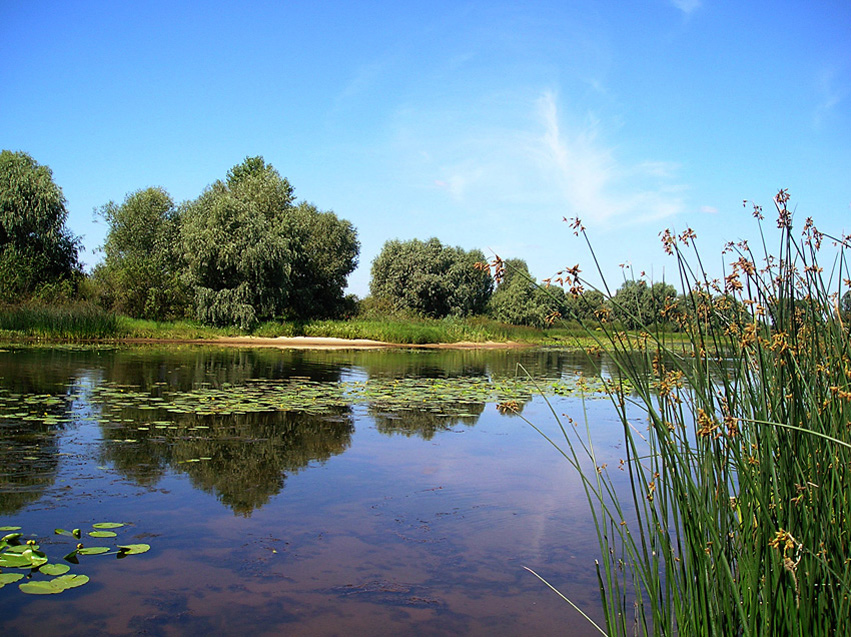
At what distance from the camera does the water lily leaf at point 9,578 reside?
2.93 metres

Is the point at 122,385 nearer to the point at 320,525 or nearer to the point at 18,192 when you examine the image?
the point at 320,525

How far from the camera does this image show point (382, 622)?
9.23ft

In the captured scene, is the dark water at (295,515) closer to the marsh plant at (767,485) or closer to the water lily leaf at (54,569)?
the water lily leaf at (54,569)

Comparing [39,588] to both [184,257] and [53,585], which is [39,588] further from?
[184,257]

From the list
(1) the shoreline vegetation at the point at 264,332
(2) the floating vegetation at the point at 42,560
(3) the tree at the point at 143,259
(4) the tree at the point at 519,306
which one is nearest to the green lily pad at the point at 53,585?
(2) the floating vegetation at the point at 42,560

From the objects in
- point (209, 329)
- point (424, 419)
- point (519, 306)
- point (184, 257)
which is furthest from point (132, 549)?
point (519, 306)

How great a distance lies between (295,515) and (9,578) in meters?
1.54

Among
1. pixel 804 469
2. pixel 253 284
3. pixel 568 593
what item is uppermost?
pixel 253 284

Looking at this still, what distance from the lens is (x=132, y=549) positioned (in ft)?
11.1

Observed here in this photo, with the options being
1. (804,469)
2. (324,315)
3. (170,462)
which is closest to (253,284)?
(324,315)

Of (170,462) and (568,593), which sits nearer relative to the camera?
(568,593)

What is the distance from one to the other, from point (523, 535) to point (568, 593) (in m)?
0.80

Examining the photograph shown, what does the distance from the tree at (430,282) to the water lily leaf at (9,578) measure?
1598 inches

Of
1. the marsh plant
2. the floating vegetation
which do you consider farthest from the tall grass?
the marsh plant
